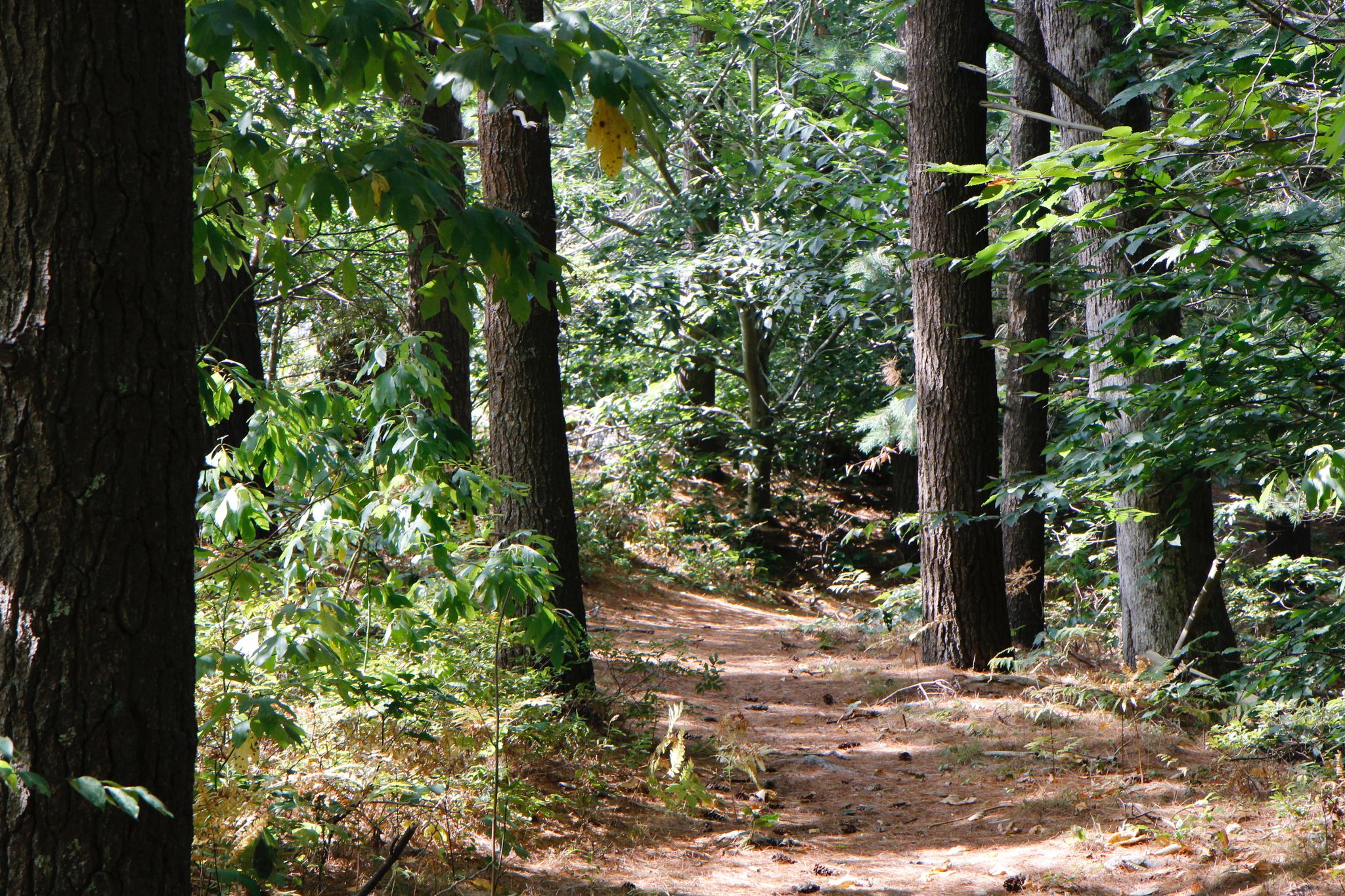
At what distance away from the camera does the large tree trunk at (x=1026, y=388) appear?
30.5 feet

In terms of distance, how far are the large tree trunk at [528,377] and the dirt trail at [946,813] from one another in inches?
55.1

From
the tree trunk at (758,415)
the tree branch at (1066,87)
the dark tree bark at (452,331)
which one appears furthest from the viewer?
the tree trunk at (758,415)

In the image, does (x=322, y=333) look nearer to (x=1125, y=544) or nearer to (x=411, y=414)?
(x=411, y=414)

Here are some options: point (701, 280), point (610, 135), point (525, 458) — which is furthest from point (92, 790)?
point (701, 280)

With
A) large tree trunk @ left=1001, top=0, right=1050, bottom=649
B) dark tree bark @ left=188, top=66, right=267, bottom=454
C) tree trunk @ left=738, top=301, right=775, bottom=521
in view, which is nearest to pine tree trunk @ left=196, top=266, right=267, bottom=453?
dark tree bark @ left=188, top=66, right=267, bottom=454

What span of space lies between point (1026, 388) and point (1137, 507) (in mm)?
3164

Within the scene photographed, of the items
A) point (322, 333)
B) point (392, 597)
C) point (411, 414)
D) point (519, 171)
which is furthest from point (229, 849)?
point (322, 333)

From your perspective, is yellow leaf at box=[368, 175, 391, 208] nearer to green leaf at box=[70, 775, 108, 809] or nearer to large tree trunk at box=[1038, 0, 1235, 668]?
green leaf at box=[70, 775, 108, 809]

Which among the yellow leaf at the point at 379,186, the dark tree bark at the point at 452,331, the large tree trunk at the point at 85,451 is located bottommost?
the large tree trunk at the point at 85,451

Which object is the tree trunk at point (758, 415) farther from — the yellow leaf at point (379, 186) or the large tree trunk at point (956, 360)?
the yellow leaf at point (379, 186)

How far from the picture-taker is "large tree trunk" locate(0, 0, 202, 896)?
1.96 m

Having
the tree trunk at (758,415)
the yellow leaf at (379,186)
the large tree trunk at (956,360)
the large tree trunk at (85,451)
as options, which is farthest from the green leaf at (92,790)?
the tree trunk at (758,415)

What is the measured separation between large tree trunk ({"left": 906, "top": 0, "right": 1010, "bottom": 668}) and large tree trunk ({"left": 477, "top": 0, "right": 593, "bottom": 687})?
2855 millimetres

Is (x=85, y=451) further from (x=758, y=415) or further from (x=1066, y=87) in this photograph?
(x=758, y=415)
